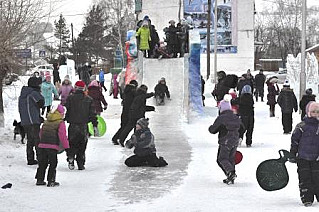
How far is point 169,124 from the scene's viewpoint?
65.6 ft

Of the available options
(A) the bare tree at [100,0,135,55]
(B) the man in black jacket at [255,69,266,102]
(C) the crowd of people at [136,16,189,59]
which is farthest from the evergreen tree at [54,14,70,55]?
(C) the crowd of people at [136,16,189,59]

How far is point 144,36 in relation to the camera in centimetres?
2494

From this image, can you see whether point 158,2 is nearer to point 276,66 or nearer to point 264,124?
point 276,66

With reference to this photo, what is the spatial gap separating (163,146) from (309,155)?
6781 millimetres

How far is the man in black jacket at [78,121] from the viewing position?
12.3 m

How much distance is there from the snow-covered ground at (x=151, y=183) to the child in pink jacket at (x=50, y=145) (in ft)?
0.86

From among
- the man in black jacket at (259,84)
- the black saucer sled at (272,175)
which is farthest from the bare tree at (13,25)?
the man in black jacket at (259,84)

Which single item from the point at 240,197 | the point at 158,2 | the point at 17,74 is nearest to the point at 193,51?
the point at 17,74

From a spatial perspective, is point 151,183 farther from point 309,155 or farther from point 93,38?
point 93,38

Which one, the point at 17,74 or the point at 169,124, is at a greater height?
the point at 17,74

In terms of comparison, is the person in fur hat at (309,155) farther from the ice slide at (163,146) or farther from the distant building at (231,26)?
the distant building at (231,26)

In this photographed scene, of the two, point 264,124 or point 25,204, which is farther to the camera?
point 264,124

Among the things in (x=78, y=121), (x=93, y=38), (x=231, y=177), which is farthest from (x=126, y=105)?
(x=93, y=38)

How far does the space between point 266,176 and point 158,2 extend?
50047mm
